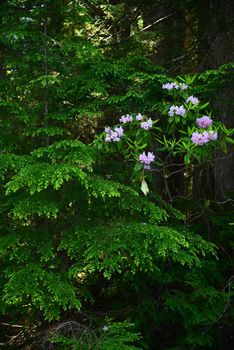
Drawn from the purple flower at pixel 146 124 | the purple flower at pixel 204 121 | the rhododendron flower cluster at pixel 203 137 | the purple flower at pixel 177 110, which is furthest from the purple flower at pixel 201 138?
the purple flower at pixel 146 124

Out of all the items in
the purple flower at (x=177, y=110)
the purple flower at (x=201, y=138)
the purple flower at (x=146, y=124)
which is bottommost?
the purple flower at (x=201, y=138)

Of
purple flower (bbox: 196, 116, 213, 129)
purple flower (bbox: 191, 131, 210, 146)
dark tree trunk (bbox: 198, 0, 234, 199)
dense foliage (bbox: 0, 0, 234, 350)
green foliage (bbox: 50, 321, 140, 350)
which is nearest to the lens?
green foliage (bbox: 50, 321, 140, 350)

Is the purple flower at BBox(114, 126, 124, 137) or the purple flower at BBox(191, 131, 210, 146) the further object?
the purple flower at BBox(114, 126, 124, 137)

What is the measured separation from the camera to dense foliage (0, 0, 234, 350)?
3.14 meters

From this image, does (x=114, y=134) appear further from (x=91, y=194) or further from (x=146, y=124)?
(x=91, y=194)

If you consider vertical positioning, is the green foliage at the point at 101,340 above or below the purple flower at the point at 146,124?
below

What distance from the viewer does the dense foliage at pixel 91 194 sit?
10.3 feet

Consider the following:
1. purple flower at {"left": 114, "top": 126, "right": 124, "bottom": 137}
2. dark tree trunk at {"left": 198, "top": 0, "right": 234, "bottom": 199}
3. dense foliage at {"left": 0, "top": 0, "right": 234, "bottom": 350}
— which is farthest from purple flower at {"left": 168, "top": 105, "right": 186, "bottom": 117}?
dark tree trunk at {"left": 198, "top": 0, "right": 234, "bottom": 199}

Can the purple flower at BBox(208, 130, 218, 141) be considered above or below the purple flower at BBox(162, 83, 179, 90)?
below

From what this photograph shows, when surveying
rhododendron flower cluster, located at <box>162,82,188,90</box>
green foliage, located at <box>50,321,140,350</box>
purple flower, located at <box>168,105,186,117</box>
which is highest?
rhododendron flower cluster, located at <box>162,82,188,90</box>

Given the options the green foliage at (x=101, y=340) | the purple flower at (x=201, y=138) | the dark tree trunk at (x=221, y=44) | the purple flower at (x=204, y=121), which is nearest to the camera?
the green foliage at (x=101, y=340)

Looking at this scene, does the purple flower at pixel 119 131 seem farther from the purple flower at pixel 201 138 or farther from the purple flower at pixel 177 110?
the purple flower at pixel 201 138

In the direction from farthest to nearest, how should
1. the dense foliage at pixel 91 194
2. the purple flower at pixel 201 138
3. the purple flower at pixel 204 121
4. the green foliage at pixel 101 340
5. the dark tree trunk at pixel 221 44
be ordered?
the dark tree trunk at pixel 221 44 → the purple flower at pixel 204 121 → the purple flower at pixel 201 138 → the dense foliage at pixel 91 194 → the green foliage at pixel 101 340

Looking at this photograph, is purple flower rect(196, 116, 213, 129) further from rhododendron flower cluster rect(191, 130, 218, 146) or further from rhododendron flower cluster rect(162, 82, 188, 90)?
rhododendron flower cluster rect(162, 82, 188, 90)
